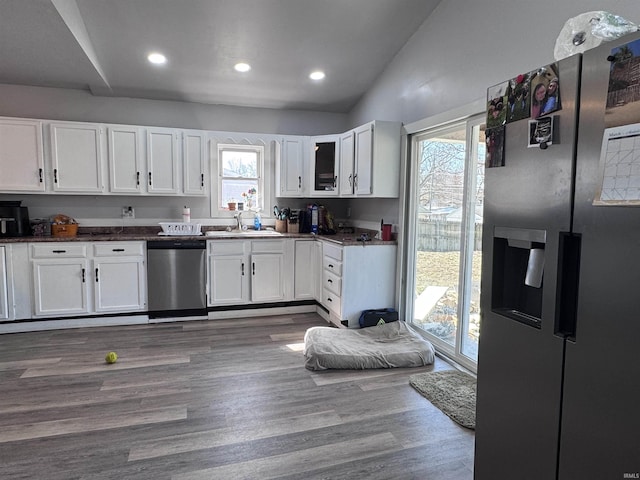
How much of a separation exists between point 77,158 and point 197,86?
5.00 feet

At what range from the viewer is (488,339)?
160 cm

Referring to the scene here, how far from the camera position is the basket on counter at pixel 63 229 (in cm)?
429

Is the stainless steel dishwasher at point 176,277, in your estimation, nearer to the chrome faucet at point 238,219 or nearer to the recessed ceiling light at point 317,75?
the chrome faucet at point 238,219

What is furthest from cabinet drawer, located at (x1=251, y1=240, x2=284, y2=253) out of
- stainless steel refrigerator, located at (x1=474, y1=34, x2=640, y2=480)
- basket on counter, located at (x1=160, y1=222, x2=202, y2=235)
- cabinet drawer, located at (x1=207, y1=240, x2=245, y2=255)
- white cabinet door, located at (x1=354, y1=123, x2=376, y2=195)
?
stainless steel refrigerator, located at (x1=474, y1=34, x2=640, y2=480)

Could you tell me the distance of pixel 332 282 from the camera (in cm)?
429

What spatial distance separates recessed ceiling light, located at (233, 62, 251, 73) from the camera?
4.18 meters

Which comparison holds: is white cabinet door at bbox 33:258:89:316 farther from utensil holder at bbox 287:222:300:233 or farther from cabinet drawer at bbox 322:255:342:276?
cabinet drawer at bbox 322:255:342:276

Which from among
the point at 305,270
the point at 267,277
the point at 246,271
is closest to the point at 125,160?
the point at 246,271

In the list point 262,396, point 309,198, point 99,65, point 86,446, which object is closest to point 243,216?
point 309,198

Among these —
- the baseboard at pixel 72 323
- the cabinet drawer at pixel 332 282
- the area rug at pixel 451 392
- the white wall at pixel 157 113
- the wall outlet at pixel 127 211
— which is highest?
the white wall at pixel 157 113

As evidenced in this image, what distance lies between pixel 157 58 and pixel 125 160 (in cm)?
116

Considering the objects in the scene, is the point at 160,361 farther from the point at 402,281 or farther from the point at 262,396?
the point at 402,281

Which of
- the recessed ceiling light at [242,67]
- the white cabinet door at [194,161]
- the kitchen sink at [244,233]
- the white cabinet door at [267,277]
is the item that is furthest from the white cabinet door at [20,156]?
the white cabinet door at [267,277]

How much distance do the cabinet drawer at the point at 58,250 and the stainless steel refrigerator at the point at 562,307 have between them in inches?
156
